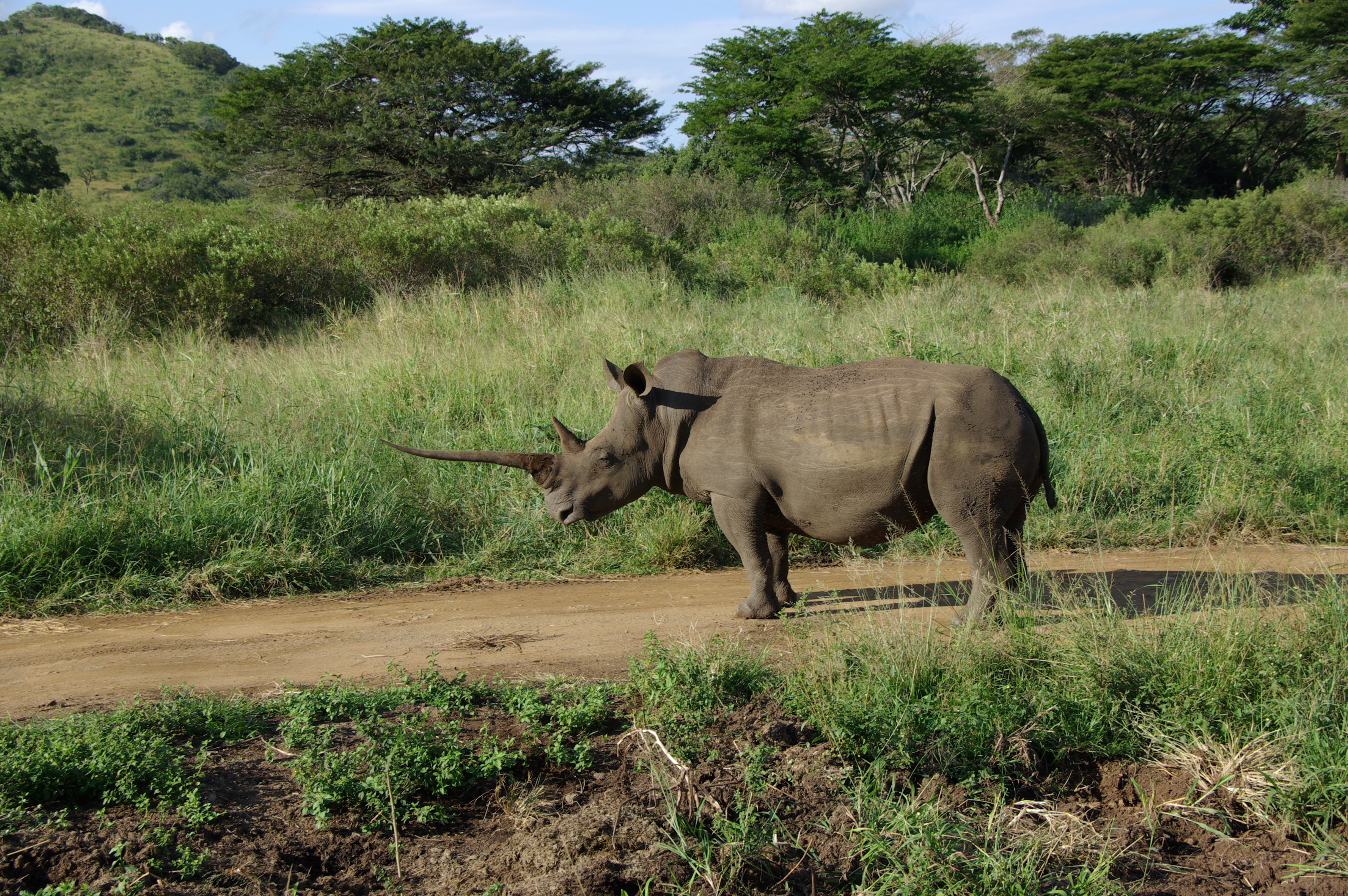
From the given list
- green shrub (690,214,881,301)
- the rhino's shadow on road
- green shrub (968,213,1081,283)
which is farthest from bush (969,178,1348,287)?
the rhino's shadow on road

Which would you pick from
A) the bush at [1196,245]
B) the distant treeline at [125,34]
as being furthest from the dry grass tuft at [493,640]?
the distant treeline at [125,34]

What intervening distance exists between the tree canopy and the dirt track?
95.9 feet

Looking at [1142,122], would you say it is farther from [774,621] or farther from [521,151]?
[774,621]

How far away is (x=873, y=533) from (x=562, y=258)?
Result: 11.0 meters

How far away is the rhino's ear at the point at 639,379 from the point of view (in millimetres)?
5086

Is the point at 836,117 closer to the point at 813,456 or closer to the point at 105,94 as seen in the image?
the point at 813,456

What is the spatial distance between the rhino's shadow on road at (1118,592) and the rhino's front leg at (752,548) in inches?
8.2

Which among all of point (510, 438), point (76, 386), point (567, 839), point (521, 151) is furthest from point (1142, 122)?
→ point (567, 839)

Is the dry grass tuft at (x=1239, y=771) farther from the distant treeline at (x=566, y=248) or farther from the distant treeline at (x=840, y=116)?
the distant treeline at (x=840, y=116)

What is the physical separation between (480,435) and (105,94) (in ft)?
200

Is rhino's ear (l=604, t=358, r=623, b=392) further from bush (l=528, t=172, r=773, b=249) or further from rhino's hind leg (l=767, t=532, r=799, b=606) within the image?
bush (l=528, t=172, r=773, b=249)

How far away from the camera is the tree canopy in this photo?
29234 millimetres

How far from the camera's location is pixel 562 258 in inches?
594

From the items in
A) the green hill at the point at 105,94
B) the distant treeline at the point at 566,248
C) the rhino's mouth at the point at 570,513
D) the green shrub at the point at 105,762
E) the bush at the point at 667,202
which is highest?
the green hill at the point at 105,94
